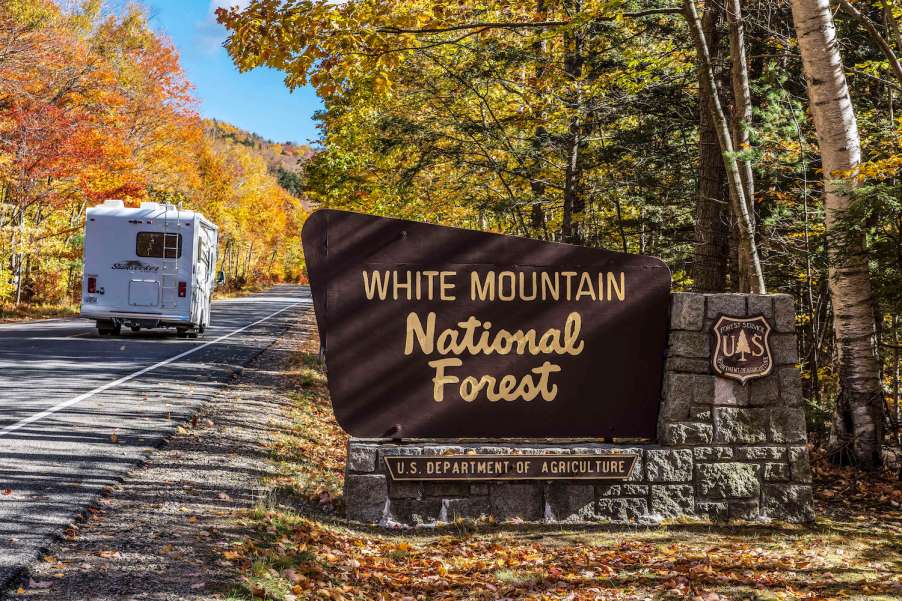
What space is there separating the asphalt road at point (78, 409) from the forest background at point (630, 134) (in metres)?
4.66

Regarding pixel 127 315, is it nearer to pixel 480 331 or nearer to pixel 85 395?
pixel 85 395

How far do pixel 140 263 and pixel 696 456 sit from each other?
14979mm

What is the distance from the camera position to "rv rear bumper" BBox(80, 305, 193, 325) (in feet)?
60.6

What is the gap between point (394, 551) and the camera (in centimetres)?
623

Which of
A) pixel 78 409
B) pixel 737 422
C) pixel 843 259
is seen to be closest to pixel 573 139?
pixel 843 259

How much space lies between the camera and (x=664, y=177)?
45.0 ft

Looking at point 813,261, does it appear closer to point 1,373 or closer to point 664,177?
point 664,177

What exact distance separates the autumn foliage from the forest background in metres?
0.16

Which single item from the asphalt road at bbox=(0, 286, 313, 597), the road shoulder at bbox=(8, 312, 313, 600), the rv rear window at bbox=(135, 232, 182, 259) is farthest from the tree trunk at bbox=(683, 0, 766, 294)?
the rv rear window at bbox=(135, 232, 182, 259)

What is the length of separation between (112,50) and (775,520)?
38.6 metres

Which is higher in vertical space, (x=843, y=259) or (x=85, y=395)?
(x=843, y=259)

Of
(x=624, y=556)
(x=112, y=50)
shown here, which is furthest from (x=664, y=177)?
(x=112, y=50)

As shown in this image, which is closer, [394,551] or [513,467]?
[394,551]

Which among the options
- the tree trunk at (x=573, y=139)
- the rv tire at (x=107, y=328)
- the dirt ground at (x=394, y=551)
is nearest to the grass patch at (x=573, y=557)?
the dirt ground at (x=394, y=551)
